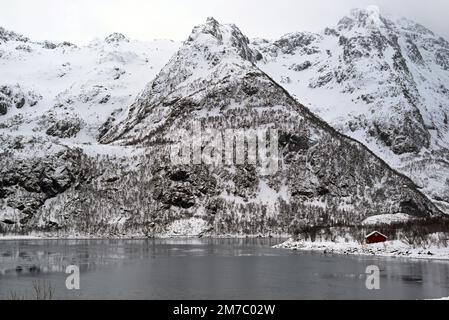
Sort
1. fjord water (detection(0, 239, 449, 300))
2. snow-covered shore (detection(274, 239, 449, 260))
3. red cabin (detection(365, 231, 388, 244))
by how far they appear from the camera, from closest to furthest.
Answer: fjord water (detection(0, 239, 449, 300)) < snow-covered shore (detection(274, 239, 449, 260)) < red cabin (detection(365, 231, 388, 244))

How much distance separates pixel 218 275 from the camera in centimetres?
7581

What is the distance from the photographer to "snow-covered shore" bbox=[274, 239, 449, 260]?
10738 cm

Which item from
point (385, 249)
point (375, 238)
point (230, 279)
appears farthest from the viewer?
point (375, 238)

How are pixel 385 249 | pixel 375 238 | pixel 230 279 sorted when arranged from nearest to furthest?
1. pixel 230 279
2. pixel 385 249
3. pixel 375 238

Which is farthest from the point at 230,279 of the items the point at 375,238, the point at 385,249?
the point at 375,238

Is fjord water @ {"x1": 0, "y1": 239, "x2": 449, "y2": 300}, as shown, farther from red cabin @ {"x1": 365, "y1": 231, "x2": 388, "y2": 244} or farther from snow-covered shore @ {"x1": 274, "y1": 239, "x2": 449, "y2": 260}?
red cabin @ {"x1": 365, "y1": 231, "x2": 388, "y2": 244}

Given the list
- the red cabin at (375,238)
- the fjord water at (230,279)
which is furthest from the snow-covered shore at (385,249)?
the fjord water at (230,279)

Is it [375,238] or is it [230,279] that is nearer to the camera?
[230,279]

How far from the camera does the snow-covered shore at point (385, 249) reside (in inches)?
4227

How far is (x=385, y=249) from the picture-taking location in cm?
12344

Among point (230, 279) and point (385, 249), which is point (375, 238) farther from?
point (230, 279)

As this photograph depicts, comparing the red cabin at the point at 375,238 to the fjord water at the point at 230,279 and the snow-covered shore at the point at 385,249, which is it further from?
the fjord water at the point at 230,279

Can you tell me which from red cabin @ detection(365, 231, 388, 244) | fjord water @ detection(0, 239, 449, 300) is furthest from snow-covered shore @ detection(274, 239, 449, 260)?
fjord water @ detection(0, 239, 449, 300)
